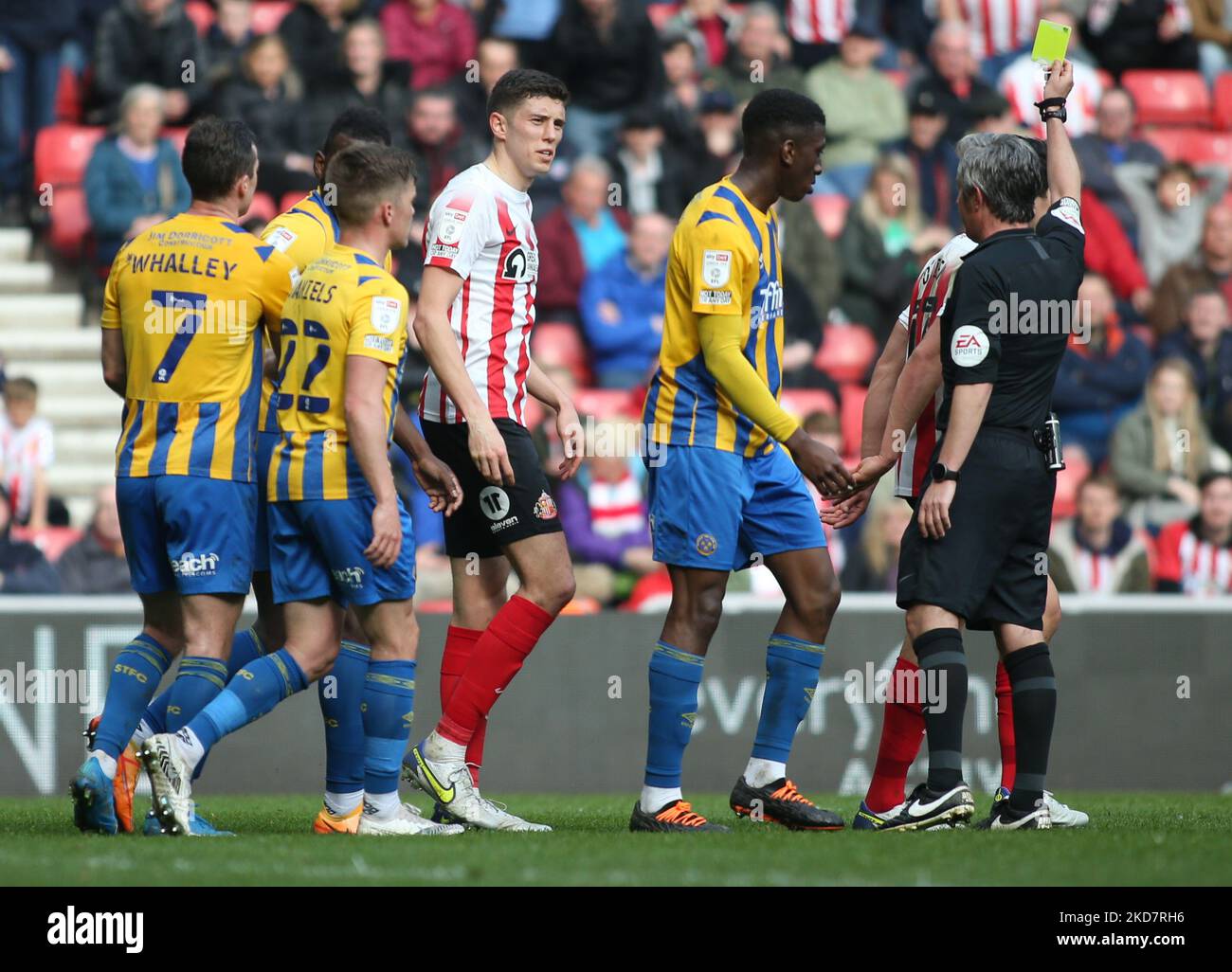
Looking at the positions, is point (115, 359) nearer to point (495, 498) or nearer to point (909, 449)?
point (495, 498)

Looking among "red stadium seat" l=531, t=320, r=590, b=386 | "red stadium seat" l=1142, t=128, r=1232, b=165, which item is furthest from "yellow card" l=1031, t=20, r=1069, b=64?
"red stadium seat" l=1142, t=128, r=1232, b=165

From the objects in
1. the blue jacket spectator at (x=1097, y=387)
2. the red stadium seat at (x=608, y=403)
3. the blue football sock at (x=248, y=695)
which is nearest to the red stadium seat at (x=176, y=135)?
the red stadium seat at (x=608, y=403)

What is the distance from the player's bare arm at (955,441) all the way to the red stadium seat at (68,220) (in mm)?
7255

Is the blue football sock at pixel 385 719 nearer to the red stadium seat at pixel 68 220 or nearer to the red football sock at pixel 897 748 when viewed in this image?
the red football sock at pixel 897 748

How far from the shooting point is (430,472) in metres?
5.54

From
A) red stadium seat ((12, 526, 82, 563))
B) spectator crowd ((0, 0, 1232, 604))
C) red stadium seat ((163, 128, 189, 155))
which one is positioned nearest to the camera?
red stadium seat ((12, 526, 82, 563))

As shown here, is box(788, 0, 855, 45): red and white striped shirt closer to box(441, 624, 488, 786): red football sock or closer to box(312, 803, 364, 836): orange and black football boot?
box(441, 624, 488, 786): red football sock

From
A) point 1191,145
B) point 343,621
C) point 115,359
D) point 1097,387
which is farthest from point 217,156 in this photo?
point 1191,145

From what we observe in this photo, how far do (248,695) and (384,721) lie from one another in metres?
0.41

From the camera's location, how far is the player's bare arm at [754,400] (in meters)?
5.59

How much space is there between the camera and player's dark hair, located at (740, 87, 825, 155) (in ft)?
19.0

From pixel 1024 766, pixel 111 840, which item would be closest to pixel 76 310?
pixel 111 840

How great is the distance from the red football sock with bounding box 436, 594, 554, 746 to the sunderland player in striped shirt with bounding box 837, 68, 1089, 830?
117cm

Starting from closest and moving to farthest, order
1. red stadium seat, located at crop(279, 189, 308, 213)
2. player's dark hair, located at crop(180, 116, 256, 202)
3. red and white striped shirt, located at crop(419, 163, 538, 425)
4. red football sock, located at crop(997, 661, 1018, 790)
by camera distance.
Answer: player's dark hair, located at crop(180, 116, 256, 202), red and white striped shirt, located at crop(419, 163, 538, 425), red football sock, located at crop(997, 661, 1018, 790), red stadium seat, located at crop(279, 189, 308, 213)
